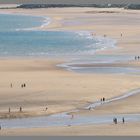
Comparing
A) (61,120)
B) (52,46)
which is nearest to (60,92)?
(61,120)

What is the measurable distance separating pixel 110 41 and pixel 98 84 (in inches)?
902

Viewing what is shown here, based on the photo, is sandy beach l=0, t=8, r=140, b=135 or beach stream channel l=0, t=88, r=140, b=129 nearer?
sandy beach l=0, t=8, r=140, b=135

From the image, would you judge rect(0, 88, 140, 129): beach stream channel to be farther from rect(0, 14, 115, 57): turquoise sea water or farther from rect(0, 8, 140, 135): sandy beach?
rect(0, 14, 115, 57): turquoise sea water

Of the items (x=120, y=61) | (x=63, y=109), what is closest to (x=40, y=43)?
(x=120, y=61)

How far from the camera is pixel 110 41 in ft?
134

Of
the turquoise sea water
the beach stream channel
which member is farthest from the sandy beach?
the turquoise sea water

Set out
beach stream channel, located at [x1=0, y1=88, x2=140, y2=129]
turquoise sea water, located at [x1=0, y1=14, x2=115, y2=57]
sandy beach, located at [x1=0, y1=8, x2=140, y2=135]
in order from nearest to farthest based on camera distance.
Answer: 1. sandy beach, located at [x1=0, y1=8, x2=140, y2=135]
2. beach stream channel, located at [x1=0, y1=88, x2=140, y2=129]
3. turquoise sea water, located at [x1=0, y1=14, x2=115, y2=57]

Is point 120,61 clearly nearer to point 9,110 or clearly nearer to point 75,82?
point 75,82

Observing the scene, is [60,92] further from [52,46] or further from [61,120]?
[52,46]

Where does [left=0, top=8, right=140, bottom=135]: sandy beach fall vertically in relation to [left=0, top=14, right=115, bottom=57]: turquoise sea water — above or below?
above

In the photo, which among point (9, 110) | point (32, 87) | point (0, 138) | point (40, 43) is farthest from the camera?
point (40, 43)

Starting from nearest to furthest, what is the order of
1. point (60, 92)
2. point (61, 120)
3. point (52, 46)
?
point (61, 120) → point (60, 92) → point (52, 46)

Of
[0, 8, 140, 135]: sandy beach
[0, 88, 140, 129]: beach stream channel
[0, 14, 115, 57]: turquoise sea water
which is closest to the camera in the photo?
[0, 8, 140, 135]: sandy beach

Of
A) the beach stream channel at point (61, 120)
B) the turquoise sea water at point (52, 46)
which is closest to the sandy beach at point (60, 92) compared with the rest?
the beach stream channel at point (61, 120)
